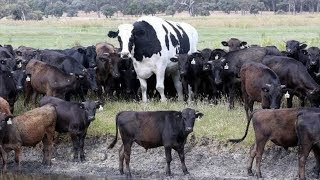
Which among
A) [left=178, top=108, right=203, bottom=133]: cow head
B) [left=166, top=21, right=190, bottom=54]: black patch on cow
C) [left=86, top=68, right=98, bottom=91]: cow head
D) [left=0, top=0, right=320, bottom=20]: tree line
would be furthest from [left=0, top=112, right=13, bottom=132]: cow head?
[left=0, top=0, right=320, bottom=20]: tree line

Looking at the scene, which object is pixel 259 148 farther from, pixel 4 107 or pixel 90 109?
pixel 4 107

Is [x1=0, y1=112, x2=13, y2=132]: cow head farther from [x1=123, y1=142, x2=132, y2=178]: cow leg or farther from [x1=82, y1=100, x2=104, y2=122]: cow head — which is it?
[x1=123, y1=142, x2=132, y2=178]: cow leg

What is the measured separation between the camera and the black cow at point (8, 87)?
18266mm

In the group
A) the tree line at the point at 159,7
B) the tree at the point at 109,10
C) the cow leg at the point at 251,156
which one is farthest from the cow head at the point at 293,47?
the tree at the point at 109,10

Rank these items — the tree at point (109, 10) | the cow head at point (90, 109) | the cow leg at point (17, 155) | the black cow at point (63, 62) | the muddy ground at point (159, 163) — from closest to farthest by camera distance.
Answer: the muddy ground at point (159, 163)
the cow leg at point (17, 155)
the cow head at point (90, 109)
the black cow at point (63, 62)
the tree at point (109, 10)

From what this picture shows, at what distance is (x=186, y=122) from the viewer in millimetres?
14648

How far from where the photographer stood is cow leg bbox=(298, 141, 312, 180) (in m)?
13.6

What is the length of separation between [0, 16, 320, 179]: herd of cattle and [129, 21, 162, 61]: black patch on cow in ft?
0.09

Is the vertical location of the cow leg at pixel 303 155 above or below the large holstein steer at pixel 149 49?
below

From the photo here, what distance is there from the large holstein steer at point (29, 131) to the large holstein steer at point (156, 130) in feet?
6.28

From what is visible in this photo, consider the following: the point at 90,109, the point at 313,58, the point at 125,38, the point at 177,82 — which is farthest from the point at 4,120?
the point at 313,58

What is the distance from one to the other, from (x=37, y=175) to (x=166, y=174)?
2757 millimetres

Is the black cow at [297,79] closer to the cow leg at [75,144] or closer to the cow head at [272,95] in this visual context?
the cow head at [272,95]

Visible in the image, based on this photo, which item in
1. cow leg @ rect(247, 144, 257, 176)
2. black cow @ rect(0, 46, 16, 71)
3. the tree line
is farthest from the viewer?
the tree line
